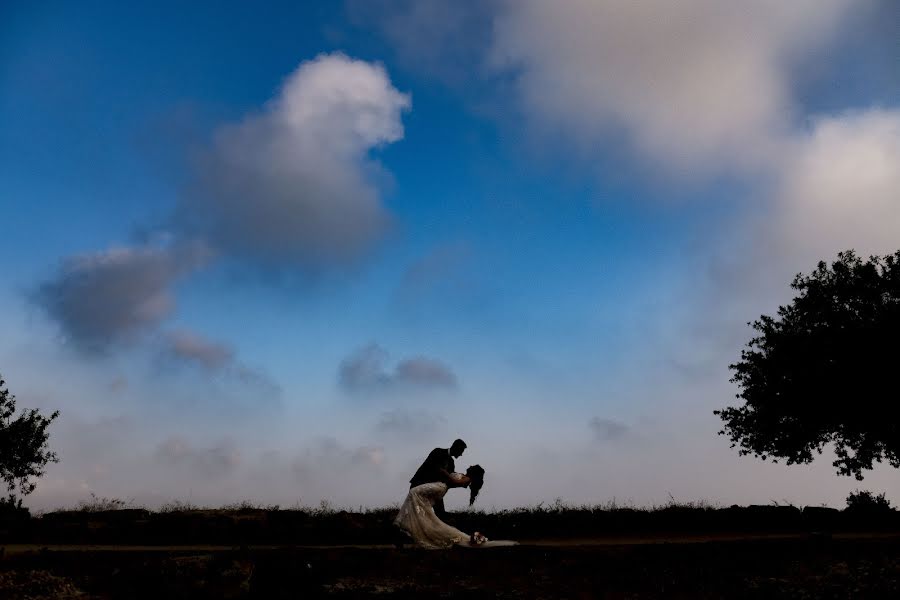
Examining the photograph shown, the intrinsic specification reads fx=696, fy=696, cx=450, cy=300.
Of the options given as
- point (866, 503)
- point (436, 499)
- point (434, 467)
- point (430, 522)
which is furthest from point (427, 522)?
point (866, 503)

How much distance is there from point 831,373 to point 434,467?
19380 mm

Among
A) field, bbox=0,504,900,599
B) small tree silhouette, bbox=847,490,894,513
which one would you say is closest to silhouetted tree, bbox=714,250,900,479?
small tree silhouette, bbox=847,490,894,513

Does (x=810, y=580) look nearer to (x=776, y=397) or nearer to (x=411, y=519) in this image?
(x=411, y=519)

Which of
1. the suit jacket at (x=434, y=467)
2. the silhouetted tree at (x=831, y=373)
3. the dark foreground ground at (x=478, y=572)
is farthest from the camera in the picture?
the silhouetted tree at (x=831, y=373)

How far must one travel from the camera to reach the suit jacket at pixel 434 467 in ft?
43.5

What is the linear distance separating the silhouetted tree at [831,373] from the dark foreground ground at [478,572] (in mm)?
14993

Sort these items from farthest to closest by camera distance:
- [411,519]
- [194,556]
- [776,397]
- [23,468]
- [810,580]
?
[23,468]
[776,397]
[411,519]
[194,556]
[810,580]

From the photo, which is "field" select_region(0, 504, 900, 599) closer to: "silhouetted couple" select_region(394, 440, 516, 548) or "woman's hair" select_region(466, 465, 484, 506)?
"silhouetted couple" select_region(394, 440, 516, 548)

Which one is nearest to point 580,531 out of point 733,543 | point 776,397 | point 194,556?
point 733,543

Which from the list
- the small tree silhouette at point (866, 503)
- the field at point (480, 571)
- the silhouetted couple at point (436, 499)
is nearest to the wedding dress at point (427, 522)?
the silhouetted couple at point (436, 499)

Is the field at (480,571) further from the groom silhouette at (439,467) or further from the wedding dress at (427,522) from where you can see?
the groom silhouette at (439,467)

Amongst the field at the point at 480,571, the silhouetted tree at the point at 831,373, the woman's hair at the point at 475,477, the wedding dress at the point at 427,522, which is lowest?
the field at the point at 480,571

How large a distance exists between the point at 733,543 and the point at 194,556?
9.62 metres

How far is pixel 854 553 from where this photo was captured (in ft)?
39.5
